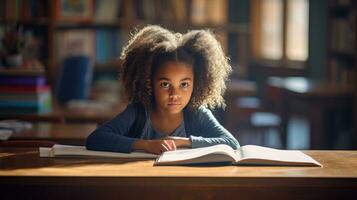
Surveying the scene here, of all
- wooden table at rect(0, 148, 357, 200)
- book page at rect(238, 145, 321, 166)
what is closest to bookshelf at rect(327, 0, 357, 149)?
book page at rect(238, 145, 321, 166)

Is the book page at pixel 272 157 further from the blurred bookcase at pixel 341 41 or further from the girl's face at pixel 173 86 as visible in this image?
the blurred bookcase at pixel 341 41

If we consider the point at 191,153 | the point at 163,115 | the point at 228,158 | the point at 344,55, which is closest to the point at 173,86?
the point at 163,115

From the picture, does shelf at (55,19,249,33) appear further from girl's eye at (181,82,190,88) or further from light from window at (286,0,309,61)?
girl's eye at (181,82,190,88)

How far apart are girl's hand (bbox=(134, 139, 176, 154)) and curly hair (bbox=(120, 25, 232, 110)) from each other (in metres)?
0.23

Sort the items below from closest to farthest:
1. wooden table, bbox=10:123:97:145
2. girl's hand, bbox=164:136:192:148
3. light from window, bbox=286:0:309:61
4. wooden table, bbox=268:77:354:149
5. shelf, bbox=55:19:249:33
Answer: girl's hand, bbox=164:136:192:148 < wooden table, bbox=10:123:97:145 < wooden table, bbox=268:77:354:149 < shelf, bbox=55:19:249:33 < light from window, bbox=286:0:309:61

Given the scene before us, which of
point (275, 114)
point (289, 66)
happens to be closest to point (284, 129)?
point (275, 114)

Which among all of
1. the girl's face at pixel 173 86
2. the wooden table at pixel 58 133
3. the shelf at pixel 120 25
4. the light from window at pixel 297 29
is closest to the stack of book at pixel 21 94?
the wooden table at pixel 58 133

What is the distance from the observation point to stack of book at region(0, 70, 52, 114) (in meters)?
4.24

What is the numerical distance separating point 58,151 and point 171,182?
510mm

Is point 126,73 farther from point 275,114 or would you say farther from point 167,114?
point 275,114

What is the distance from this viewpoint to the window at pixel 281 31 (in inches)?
356

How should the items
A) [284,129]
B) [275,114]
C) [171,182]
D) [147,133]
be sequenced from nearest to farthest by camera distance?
[171,182] → [147,133] → [284,129] → [275,114]

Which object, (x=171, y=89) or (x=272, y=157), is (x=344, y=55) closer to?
(x=171, y=89)

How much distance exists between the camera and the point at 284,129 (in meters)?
6.57
